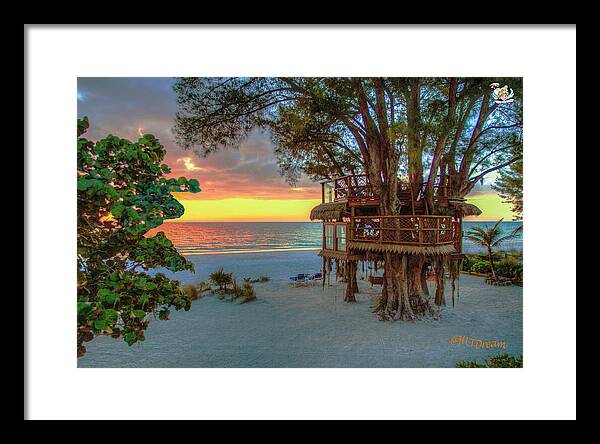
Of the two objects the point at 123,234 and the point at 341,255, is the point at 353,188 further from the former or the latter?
the point at 123,234

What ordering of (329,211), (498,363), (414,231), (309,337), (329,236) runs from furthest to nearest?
(329,236) < (329,211) < (414,231) < (309,337) < (498,363)

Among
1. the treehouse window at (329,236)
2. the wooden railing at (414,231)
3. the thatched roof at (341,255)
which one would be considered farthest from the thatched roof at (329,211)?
the wooden railing at (414,231)

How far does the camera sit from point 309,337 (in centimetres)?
489

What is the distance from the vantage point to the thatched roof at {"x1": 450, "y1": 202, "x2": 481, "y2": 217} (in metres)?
7.07

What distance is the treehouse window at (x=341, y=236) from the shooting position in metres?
7.36

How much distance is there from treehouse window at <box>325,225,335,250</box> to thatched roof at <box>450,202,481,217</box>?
11.4 feet

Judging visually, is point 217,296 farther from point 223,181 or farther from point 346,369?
point 346,369

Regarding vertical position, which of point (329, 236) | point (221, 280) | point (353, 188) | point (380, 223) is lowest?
point (221, 280)

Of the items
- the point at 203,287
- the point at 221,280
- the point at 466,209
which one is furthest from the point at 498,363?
the point at 203,287

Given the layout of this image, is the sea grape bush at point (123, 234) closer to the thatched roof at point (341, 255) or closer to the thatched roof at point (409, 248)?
the thatched roof at point (409, 248)

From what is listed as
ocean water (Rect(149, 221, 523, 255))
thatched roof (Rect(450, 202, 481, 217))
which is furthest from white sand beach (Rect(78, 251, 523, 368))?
ocean water (Rect(149, 221, 523, 255))

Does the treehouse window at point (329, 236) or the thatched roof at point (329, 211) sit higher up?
the thatched roof at point (329, 211)

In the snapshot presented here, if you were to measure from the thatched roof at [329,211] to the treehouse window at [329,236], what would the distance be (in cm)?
46

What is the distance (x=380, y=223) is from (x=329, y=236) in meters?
2.30
